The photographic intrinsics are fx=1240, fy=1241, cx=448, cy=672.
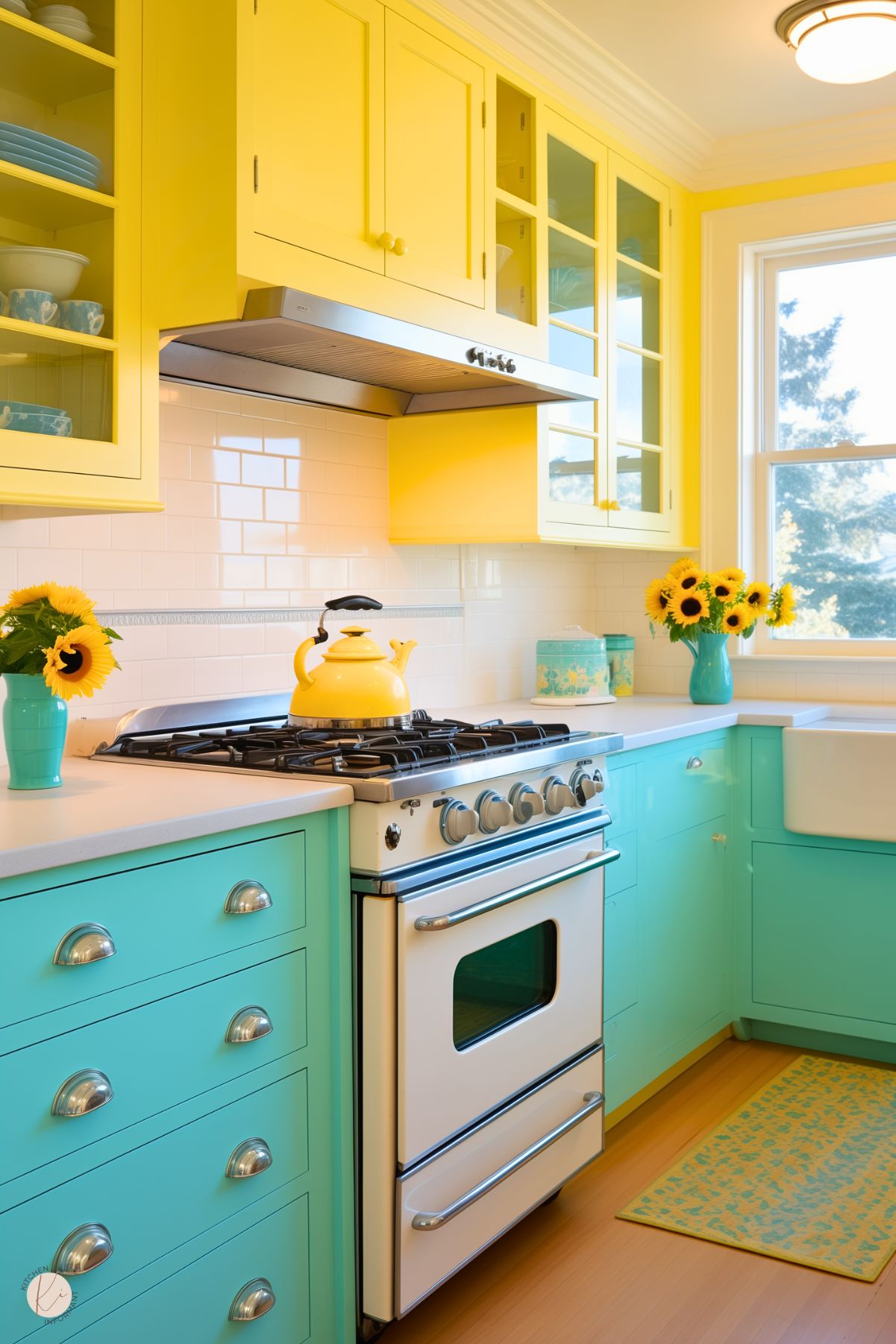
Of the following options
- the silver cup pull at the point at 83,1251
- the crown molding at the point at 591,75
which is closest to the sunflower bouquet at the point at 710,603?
the crown molding at the point at 591,75

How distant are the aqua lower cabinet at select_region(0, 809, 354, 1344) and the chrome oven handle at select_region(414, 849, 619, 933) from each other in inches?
5.4

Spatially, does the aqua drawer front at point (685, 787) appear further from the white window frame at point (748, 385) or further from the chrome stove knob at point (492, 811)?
the chrome stove knob at point (492, 811)

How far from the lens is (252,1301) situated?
1.74 m

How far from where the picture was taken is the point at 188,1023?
1.63 meters

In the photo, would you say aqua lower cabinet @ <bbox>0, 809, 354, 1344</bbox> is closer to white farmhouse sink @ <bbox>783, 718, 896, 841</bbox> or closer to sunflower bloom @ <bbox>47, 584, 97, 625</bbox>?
sunflower bloom @ <bbox>47, 584, 97, 625</bbox>

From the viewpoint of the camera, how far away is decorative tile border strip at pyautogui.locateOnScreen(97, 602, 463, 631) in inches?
93.0

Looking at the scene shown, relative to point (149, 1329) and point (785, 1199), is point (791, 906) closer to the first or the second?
point (785, 1199)

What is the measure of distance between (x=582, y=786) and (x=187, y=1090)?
109 centimetres

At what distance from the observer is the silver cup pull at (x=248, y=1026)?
1704 mm

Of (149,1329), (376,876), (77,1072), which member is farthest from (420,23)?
(149,1329)

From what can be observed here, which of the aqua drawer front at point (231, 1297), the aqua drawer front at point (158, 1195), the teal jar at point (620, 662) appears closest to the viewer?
the aqua drawer front at point (158, 1195)

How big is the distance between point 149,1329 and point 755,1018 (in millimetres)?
2234

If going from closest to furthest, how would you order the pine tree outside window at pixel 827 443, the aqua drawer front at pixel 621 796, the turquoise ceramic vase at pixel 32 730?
1. the turquoise ceramic vase at pixel 32 730
2. the aqua drawer front at pixel 621 796
3. the pine tree outside window at pixel 827 443

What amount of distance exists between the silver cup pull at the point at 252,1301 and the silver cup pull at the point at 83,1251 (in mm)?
296
